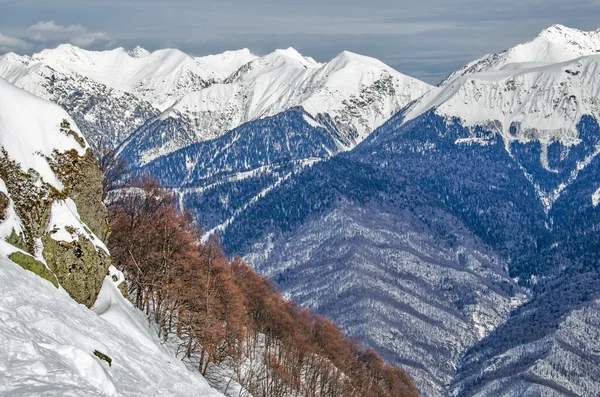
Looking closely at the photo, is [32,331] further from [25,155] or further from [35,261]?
[25,155]

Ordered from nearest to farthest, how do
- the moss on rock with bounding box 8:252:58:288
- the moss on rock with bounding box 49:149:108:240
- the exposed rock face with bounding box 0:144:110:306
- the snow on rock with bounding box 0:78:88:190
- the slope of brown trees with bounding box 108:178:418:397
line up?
the moss on rock with bounding box 8:252:58:288, the exposed rock face with bounding box 0:144:110:306, the snow on rock with bounding box 0:78:88:190, the moss on rock with bounding box 49:149:108:240, the slope of brown trees with bounding box 108:178:418:397

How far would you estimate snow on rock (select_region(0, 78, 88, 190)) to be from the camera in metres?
46.2

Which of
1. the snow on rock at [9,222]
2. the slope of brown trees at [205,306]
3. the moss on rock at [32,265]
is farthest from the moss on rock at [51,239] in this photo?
the slope of brown trees at [205,306]

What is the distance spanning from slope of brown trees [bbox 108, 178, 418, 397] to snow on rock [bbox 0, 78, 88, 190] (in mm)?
13716

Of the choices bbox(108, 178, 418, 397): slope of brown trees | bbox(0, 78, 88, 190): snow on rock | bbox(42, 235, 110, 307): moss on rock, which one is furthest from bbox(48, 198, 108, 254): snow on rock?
bbox(108, 178, 418, 397): slope of brown trees

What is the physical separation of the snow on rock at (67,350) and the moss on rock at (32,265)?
1448 mm

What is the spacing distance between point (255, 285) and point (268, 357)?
31072 millimetres

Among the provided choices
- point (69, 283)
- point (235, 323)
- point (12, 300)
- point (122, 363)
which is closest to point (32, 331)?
point (12, 300)

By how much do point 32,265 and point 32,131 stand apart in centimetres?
1230

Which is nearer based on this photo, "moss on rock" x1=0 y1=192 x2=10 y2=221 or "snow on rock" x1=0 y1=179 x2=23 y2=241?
"snow on rock" x1=0 y1=179 x2=23 y2=241

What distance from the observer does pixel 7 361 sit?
2489 cm

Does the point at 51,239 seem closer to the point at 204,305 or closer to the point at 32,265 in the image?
the point at 32,265

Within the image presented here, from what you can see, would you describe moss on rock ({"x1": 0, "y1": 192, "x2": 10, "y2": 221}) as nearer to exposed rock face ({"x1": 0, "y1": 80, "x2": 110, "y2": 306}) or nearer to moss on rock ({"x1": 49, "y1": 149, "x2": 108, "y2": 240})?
exposed rock face ({"x1": 0, "y1": 80, "x2": 110, "y2": 306})

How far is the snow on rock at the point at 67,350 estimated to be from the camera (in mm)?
24844
